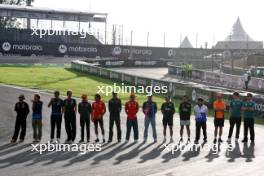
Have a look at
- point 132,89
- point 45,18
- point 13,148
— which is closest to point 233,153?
point 13,148

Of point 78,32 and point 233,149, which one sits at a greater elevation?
point 78,32

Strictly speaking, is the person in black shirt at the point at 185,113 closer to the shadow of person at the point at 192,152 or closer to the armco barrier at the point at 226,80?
the shadow of person at the point at 192,152

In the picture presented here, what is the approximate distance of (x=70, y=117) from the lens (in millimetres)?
17469

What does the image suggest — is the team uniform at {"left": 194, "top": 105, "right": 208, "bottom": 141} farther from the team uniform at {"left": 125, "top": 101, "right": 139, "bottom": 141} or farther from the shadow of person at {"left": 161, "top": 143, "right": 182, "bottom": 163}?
the team uniform at {"left": 125, "top": 101, "right": 139, "bottom": 141}

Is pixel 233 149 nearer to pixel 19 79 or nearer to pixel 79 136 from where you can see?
pixel 79 136

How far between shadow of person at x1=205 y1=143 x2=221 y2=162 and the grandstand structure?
1681 inches

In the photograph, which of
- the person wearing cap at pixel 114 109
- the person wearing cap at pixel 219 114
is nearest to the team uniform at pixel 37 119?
the person wearing cap at pixel 114 109

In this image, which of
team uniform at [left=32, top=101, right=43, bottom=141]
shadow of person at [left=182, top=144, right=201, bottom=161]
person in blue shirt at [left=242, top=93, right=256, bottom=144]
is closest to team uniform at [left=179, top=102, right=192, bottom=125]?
shadow of person at [left=182, top=144, right=201, bottom=161]

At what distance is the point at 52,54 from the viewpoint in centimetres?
5788

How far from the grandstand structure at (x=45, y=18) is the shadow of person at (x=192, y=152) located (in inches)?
1682

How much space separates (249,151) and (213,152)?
1.12m

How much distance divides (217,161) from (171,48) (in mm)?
52078

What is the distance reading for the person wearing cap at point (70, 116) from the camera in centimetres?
1734

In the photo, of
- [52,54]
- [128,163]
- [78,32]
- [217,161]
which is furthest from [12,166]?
[78,32]
